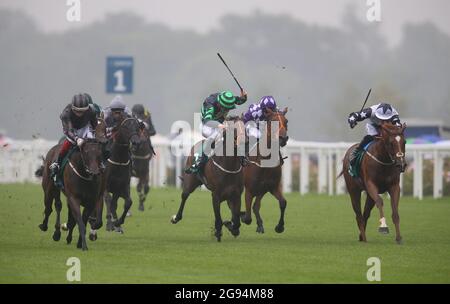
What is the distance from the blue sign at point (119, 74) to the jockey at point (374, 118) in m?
11.3

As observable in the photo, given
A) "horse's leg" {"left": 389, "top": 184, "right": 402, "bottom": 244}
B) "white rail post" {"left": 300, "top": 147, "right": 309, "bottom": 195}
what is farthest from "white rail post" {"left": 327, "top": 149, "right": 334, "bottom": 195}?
"horse's leg" {"left": 389, "top": 184, "right": 402, "bottom": 244}

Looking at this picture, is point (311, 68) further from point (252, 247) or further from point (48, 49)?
point (252, 247)

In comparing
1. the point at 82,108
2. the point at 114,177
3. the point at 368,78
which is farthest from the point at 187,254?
the point at 368,78

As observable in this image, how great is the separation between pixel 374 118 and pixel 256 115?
156cm

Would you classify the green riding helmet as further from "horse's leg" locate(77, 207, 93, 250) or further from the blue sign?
the blue sign

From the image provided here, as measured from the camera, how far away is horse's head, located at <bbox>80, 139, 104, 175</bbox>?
15.7 meters

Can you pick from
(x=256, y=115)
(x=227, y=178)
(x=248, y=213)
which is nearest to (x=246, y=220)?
(x=248, y=213)

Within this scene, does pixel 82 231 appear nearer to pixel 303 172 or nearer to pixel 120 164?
pixel 120 164

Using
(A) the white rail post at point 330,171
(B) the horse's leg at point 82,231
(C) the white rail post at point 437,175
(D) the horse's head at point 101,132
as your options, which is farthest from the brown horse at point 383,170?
(A) the white rail post at point 330,171

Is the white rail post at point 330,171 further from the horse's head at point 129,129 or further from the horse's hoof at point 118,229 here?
the horse's head at point 129,129

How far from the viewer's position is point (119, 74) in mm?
28625

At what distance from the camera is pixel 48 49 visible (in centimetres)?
7306

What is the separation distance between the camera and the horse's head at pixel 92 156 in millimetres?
15672

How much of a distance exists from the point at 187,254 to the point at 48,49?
58749 mm
